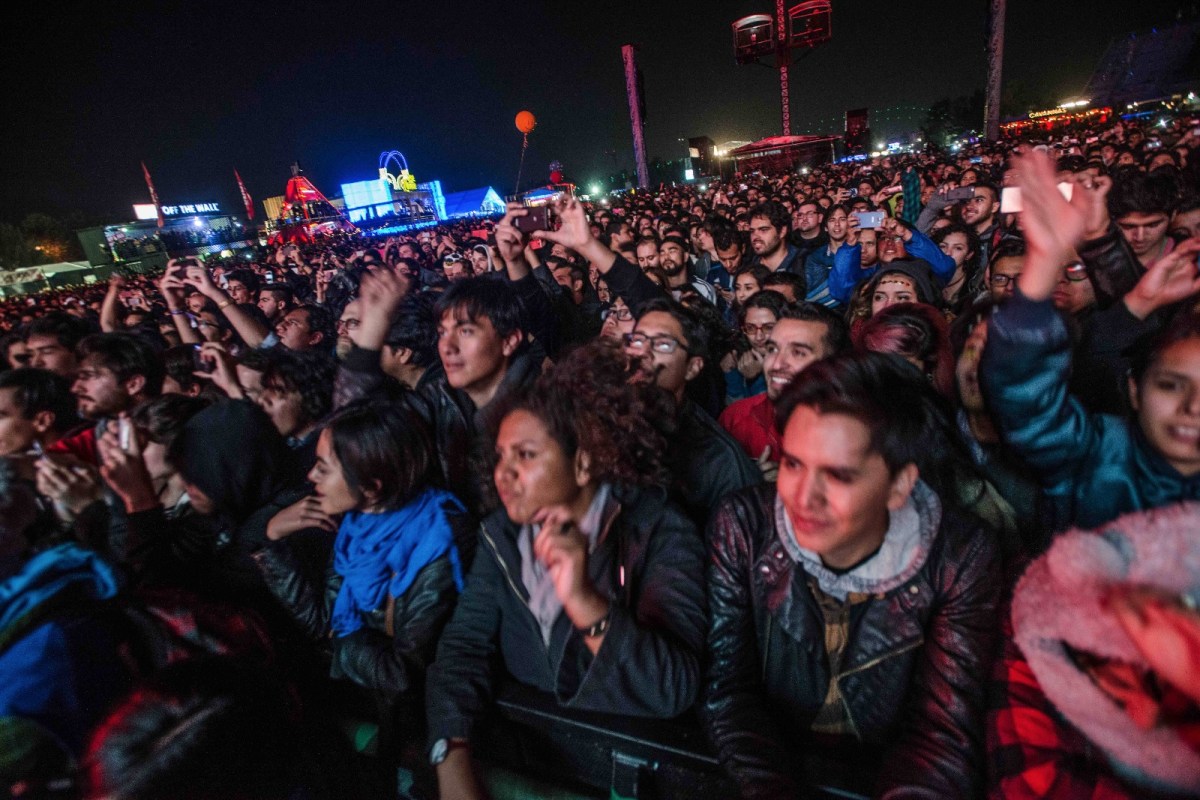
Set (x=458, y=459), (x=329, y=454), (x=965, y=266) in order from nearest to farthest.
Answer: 1. (x=329, y=454)
2. (x=458, y=459)
3. (x=965, y=266)

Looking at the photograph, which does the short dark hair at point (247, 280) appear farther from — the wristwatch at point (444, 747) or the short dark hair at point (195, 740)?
the wristwatch at point (444, 747)

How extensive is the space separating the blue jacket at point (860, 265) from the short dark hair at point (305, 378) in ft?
14.6

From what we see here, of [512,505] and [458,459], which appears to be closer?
[512,505]

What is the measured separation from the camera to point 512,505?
1.69 m

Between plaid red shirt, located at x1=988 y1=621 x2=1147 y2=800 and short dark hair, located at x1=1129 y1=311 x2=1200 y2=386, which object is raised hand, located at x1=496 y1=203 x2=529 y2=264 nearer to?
short dark hair, located at x1=1129 y1=311 x2=1200 y2=386

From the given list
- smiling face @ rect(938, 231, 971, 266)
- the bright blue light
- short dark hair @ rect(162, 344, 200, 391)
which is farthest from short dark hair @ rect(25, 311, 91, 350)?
the bright blue light

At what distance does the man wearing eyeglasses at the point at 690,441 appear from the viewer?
7.48 ft

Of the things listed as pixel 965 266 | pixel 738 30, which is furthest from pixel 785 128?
pixel 965 266

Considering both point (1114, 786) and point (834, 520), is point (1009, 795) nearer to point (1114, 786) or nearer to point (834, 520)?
point (1114, 786)

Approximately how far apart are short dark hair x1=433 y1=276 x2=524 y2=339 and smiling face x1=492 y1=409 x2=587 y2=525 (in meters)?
1.34

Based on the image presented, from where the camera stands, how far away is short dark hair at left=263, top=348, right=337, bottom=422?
3.12 metres

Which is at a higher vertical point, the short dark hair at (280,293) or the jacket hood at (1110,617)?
the short dark hair at (280,293)

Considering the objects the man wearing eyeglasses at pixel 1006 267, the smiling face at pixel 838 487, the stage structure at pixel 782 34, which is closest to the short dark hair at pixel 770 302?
the man wearing eyeglasses at pixel 1006 267

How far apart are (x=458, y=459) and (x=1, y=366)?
7117mm
